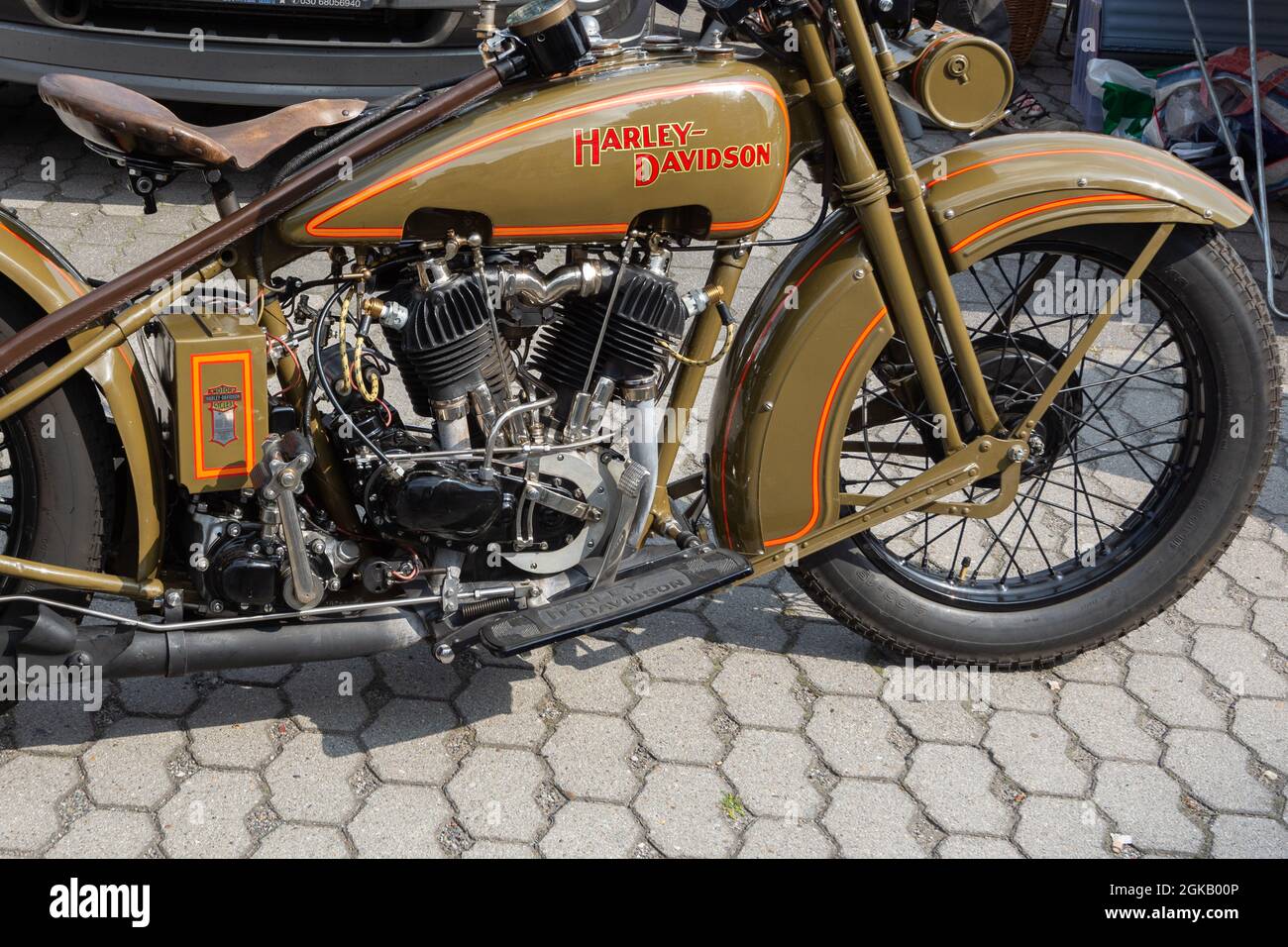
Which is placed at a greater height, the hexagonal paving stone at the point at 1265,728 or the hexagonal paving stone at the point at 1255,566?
the hexagonal paving stone at the point at 1255,566

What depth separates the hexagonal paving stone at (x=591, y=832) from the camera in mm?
2633

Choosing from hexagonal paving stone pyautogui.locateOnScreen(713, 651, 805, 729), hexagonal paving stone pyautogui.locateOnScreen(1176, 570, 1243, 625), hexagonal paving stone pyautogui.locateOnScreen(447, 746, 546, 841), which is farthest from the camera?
hexagonal paving stone pyautogui.locateOnScreen(1176, 570, 1243, 625)

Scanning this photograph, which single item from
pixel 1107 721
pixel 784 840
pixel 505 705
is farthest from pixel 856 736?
pixel 505 705

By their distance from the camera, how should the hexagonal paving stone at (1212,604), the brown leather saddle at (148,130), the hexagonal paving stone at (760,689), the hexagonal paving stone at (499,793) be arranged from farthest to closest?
1. the hexagonal paving stone at (1212,604)
2. the hexagonal paving stone at (760,689)
3. the hexagonal paving stone at (499,793)
4. the brown leather saddle at (148,130)

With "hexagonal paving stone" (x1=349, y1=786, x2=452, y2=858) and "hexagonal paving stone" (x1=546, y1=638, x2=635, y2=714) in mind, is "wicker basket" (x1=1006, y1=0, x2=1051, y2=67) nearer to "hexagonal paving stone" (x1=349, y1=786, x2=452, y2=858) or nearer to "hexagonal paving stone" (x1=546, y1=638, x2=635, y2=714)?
"hexagonal paving stone" (x1=546, y1=638, x2=635, y2=714)

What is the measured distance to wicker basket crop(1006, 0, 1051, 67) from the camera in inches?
244

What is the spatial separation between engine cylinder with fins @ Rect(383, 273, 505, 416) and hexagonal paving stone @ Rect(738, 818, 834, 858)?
1.06m

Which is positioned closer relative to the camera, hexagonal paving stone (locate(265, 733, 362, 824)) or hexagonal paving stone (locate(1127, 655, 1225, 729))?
hexagonal paving stone (locate(265, 733, 362, 824))

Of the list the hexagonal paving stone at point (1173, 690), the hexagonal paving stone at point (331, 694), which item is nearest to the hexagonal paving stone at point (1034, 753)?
the hexagonal paving stone at point (1173, 690)

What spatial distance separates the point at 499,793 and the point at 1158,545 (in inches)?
61.8

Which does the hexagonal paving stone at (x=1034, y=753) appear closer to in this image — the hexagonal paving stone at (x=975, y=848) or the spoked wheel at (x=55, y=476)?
the hexagonal paving stone at (x=975, y=848)

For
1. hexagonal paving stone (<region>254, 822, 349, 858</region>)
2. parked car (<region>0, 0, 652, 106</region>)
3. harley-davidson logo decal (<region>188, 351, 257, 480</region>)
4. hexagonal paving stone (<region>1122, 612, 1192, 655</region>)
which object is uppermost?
parked car (<region>0, 0, 652, 106</region>)

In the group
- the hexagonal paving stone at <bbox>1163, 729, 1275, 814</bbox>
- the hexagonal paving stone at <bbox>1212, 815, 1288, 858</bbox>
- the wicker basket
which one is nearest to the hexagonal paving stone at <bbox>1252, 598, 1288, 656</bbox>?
the hexagonal paving stone at <bbox>1163, 729, 1275, 814</bbox>

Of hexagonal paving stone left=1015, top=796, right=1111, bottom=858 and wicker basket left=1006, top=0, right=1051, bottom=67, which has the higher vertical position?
wicker basket left=1006, top=0, right=1051, bottom=67
